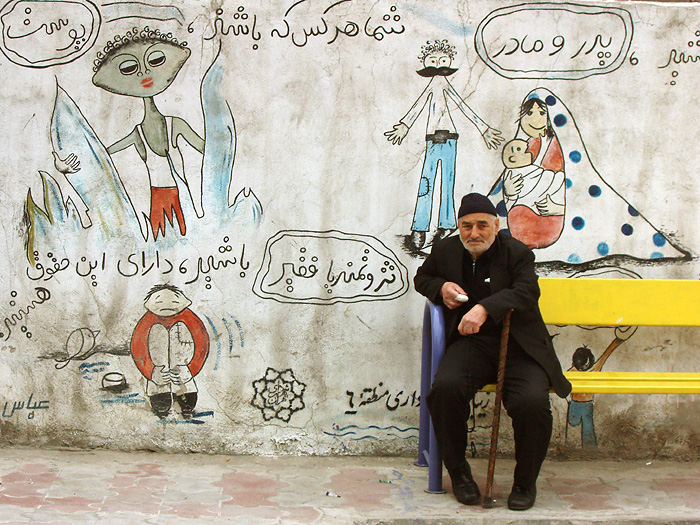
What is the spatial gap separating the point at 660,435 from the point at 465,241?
6.04 ft

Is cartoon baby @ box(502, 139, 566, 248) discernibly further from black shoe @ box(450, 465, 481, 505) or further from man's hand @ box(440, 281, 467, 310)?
black shoe @ box(450, 465, 481, 505)

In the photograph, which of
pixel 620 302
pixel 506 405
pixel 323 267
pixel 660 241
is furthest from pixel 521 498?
pixel 660 241

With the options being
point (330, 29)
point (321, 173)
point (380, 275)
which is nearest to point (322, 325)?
point (380, 275)

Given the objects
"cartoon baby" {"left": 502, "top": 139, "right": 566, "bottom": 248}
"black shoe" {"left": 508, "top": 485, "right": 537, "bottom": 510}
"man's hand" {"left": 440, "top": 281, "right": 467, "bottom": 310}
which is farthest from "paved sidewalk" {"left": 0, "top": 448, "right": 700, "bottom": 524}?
"cartoon baby" {"left": 502, "top": 139, "right": 566, "bottom": 248}

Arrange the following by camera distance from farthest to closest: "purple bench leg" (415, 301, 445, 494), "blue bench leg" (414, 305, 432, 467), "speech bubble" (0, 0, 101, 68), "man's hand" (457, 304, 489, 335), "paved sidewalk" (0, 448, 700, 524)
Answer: "speech bubble" (0, 0, 101, 68) < "blue bench leg" (414, 305, 432, 467) < "purple bench leg" (415, 301, 445, 494) < "man's hand" (457, 304, 489, 335) < "paved sidewalk" (0, 448, 700, 524)

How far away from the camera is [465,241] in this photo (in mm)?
3928

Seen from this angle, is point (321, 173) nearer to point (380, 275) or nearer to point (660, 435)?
point (380, 275)

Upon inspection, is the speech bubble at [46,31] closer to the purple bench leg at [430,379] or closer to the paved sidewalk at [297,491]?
the paved sidewalk at [297,491]

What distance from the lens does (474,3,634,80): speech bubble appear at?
4.42m

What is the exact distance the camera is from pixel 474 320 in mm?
3682

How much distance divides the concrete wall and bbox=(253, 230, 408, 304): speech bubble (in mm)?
13

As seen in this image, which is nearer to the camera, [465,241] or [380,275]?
[465,241]

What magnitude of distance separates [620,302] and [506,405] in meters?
1.02

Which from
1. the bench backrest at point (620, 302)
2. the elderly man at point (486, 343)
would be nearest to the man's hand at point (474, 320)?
the elderly man at point (486, 343)
